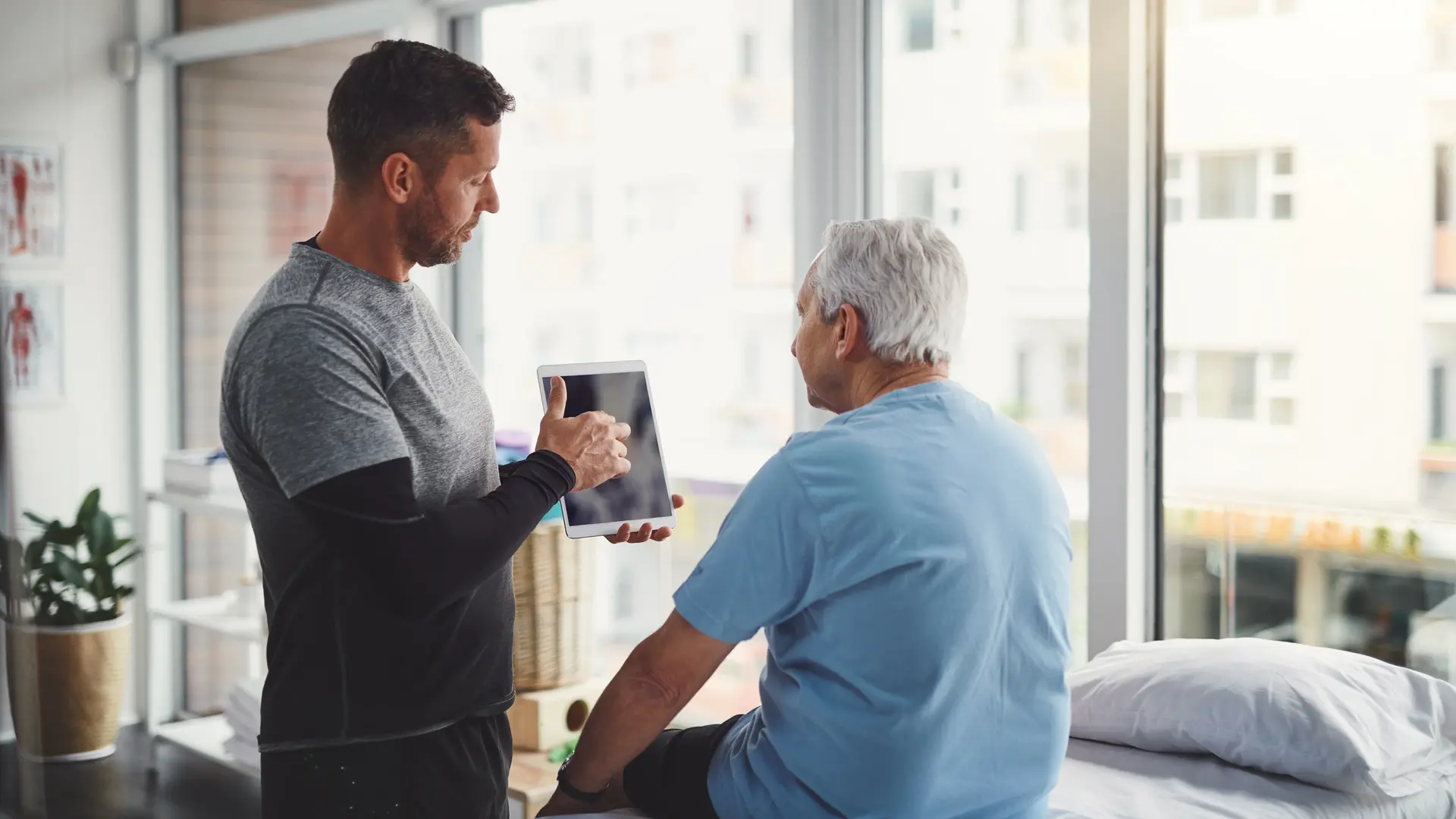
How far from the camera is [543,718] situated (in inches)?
102

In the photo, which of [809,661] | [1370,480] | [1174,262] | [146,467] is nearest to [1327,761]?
[1370,480]

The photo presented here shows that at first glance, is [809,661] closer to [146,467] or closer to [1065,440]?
[1065,440]

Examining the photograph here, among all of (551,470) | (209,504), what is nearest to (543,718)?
(551,470)

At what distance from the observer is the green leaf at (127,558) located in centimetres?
381

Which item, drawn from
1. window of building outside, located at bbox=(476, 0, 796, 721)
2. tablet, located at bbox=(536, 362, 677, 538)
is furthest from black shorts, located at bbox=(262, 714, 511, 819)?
window of building outside, located at bbox=(476, 0, 796, 721)

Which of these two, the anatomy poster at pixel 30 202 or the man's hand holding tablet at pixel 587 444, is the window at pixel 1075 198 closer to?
the man's hand holding tablet at pixel 587 444

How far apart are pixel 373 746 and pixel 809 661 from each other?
0.47m

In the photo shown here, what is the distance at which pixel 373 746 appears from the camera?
1382 mm

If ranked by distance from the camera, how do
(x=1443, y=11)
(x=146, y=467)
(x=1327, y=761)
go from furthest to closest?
(x=146, y=467)
(x=1443, y=11)
(x=1327, y=761)

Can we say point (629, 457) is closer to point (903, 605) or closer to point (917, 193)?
point (903, 605)

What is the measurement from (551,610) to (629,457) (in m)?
0.95

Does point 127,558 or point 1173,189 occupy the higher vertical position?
point 1173,189

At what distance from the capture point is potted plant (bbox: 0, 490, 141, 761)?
3697mm

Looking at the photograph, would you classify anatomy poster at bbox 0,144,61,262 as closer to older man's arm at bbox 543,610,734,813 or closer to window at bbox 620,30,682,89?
window at bbox 620,30,682,89
